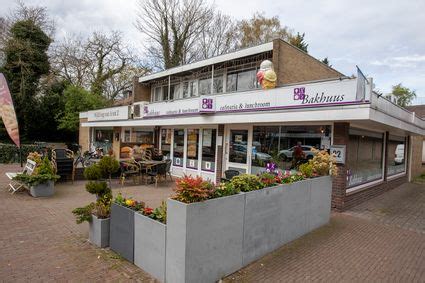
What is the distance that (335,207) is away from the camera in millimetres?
7715

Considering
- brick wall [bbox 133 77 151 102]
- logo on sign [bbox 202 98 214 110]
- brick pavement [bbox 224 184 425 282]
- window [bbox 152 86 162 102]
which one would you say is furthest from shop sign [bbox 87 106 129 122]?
brick pavement [bbox 224 184 425 282]

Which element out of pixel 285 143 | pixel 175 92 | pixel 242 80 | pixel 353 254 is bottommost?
pixel 353 254

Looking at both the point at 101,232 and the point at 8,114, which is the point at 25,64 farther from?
the point at 101,232

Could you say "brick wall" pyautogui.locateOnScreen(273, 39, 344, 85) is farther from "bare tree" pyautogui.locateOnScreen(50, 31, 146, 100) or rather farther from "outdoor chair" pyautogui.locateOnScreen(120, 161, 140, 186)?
"bare tree" pyautogui.locateOnScreen(50, 31, 146, 100)

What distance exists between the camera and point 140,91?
57.5 ft

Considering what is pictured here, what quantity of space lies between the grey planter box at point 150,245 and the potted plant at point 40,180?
17.2 feet

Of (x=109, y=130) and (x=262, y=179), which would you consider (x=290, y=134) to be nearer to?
(x=262, y=179)

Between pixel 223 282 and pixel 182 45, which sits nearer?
pixel 223 282

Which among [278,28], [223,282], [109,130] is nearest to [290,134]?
[223,282]

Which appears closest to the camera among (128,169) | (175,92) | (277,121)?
(277,121)

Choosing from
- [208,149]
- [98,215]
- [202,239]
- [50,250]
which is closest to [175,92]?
[208,149]

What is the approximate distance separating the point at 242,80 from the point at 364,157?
582 cm

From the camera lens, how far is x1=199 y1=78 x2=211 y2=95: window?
1423 centimetres

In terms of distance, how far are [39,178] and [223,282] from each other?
6442 mm
